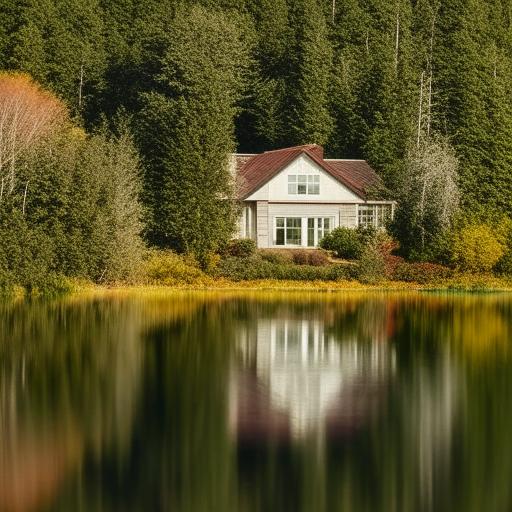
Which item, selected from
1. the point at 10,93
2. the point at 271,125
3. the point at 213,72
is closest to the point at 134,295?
the point at 10,93

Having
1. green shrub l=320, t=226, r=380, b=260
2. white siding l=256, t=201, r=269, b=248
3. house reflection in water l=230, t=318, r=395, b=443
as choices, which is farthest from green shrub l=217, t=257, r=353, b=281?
house reflection in water l=230, t=318, r=395, b=443

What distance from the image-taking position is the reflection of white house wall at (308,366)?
71.4ft

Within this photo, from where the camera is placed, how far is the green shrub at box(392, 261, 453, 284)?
57.9 metres

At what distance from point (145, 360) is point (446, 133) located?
49875mm

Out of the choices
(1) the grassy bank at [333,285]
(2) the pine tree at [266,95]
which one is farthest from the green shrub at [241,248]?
(2) the pine tree at [266,95]

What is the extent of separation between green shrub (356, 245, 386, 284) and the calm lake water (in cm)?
1833

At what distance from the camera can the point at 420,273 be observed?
58.1 meters

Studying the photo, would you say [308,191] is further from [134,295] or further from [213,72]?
[134,295]

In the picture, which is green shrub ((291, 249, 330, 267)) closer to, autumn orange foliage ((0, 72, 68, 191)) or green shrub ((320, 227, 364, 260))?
green shrub ((320, 227, 364, 260))

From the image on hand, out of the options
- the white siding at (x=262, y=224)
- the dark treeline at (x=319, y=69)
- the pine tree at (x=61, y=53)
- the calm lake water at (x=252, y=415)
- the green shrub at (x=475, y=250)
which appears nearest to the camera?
the calm lake water at (x=252, y=415)

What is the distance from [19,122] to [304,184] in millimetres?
18027

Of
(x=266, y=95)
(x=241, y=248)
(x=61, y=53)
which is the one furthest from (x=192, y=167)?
(x=266, y=95)

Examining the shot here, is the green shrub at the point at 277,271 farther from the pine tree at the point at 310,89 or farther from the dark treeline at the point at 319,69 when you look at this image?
the pine tree at the point at 310,89

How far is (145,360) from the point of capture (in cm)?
2777
